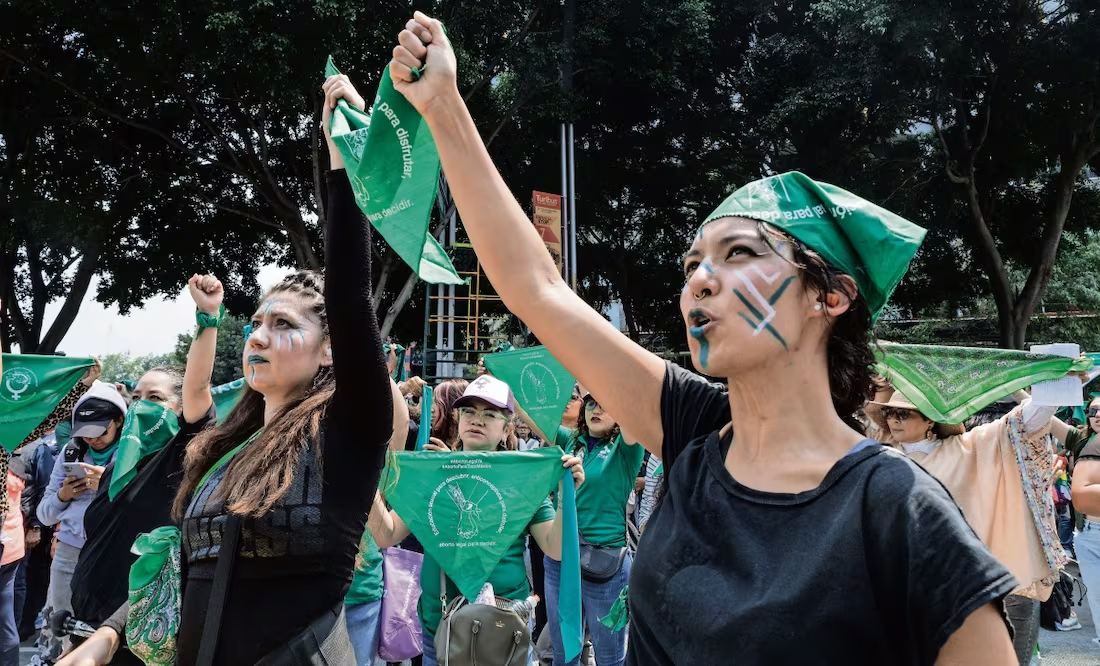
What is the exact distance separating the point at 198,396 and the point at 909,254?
2.35 meters

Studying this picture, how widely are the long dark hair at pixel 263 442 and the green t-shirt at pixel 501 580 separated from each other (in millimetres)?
2462

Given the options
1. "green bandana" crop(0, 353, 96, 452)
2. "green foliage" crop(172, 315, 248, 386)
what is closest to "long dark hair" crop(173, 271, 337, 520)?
"green bandana" crop(0, 353, 96, 452)

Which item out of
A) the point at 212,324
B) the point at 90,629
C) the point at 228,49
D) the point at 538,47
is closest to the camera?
the point at 212,324

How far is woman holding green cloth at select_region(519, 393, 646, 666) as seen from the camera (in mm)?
5152

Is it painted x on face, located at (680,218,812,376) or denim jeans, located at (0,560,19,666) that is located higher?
painted x on face, located at (680,218,812,376)

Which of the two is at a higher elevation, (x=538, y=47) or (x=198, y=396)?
(x=538, y=47)

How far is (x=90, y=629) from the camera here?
3.12 m

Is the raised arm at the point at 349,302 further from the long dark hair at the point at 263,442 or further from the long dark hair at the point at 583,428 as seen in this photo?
the long dark hair at the point at 583,428

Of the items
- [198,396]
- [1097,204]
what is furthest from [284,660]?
[1097,204]

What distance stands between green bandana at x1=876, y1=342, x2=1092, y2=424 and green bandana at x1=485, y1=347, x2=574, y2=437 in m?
2.61

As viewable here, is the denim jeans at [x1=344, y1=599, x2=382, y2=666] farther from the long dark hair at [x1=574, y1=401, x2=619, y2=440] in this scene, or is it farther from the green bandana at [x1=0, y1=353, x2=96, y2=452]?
the green bandana at [x1=0, y1=353, x2=96, y2=452]

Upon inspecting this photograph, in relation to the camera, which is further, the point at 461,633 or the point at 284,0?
the point at 284,0

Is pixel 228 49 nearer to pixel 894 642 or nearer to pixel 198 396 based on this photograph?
pixel 198 396

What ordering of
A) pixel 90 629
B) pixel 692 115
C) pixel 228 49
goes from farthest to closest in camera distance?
pixel 692 115
pixel 228 49
pixel 90 629
